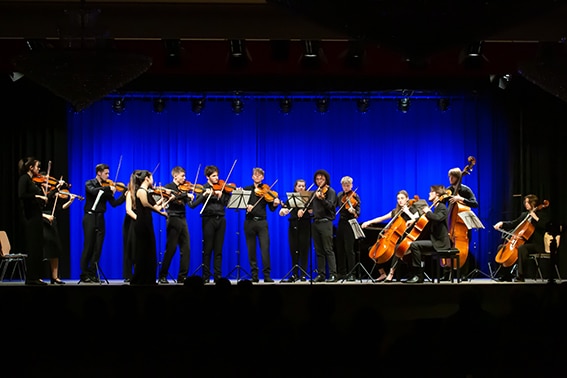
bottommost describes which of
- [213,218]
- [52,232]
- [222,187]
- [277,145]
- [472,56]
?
[52,232]

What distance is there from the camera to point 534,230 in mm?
11367

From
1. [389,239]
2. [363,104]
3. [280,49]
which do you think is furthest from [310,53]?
[389,239]

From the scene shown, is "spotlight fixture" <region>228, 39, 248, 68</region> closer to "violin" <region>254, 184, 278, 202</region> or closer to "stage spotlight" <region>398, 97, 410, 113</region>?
"violin" <region>254, 184, 278, 202</region>

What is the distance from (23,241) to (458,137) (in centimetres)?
742

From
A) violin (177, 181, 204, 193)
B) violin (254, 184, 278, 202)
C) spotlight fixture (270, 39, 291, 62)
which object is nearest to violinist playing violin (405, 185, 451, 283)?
violin (254, 184, 278, 202)

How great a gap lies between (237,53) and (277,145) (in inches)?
121

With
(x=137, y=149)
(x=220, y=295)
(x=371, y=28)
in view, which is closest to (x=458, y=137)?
(x=137, y=149)

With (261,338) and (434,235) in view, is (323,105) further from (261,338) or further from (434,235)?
(261,338)

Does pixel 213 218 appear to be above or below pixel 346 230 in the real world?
above

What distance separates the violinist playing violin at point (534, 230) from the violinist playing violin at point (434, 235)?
1.29 meters

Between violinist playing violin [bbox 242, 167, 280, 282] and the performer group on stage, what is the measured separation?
0.01 m

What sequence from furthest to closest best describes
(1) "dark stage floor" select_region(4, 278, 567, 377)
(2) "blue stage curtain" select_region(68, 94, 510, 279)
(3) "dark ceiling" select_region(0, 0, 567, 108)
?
(2) "blue stage curtain" select_region(68, 94, 510, 279), (3) "dark ceiling" select_region(0, 0, 567, 108), (1) "dark stage floor" select_region(4, 278, 567, 377)

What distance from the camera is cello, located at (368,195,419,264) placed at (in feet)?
36.1

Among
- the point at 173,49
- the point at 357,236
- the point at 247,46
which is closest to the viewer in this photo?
the point at 173,49
